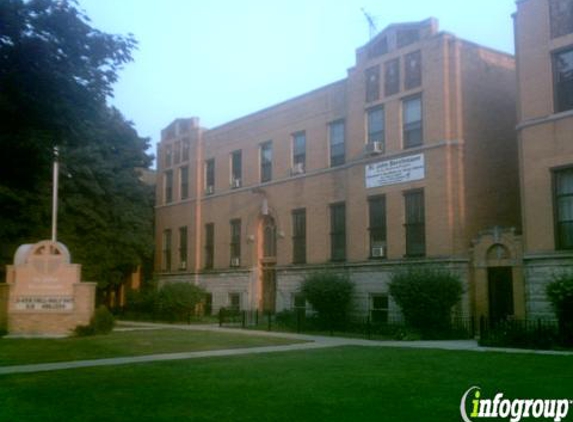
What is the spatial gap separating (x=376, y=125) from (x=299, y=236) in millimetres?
7503

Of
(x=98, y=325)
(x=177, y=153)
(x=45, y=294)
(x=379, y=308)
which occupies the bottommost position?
(x=98, y=325)

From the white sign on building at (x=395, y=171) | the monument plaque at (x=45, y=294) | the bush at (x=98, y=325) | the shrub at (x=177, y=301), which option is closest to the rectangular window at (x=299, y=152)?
the white sign on building at (x=395, y=171)

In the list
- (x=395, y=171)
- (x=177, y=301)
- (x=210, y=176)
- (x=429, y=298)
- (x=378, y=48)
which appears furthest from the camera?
(x=210, y=176)

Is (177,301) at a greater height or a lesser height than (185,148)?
lesser

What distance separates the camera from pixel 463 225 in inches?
1072

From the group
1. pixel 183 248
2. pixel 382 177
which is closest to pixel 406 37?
pixel 382 177

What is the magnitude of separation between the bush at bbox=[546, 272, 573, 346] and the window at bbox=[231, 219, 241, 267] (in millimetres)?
21703

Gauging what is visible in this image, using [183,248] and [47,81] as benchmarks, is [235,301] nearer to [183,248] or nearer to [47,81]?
[183,248]

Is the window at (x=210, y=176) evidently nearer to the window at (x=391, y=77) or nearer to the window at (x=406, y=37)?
the window at (x=391, y=77)

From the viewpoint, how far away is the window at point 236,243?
129 feet

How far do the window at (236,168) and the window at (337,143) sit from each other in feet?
25.4

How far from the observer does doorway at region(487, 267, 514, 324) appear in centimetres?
2552

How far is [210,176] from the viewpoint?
140ft

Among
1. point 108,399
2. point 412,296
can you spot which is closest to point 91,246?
point 412,296
